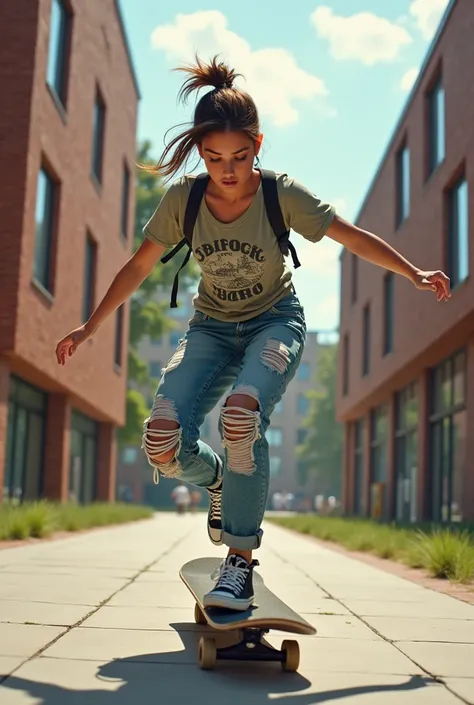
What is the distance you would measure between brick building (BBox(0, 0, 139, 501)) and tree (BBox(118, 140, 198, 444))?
8.21 metres

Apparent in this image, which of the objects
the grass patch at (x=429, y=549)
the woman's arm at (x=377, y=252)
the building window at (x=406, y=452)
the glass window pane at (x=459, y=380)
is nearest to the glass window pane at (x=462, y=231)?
the glass window pane at (x=459, y=380)

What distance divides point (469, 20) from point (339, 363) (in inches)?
757

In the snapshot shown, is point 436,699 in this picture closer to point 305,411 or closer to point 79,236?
point 79,236

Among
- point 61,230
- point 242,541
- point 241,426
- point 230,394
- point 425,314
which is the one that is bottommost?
point 242,541

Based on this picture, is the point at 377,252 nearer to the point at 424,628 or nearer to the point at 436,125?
the point at 424,628

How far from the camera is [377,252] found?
12.2 ft

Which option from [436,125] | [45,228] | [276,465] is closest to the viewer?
[45,228]

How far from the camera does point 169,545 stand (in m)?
11.5

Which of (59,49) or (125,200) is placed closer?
(59,49)

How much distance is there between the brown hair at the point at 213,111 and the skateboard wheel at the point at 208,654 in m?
1.95

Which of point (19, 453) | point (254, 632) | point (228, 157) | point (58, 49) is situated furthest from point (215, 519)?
point (58, 49)

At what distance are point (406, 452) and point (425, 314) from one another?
6.49 metres

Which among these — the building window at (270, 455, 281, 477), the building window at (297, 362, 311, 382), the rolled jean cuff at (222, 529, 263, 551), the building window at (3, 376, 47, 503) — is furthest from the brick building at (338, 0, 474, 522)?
the building window at (297, 362, 311, 382)

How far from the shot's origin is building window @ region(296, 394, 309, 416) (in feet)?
252
